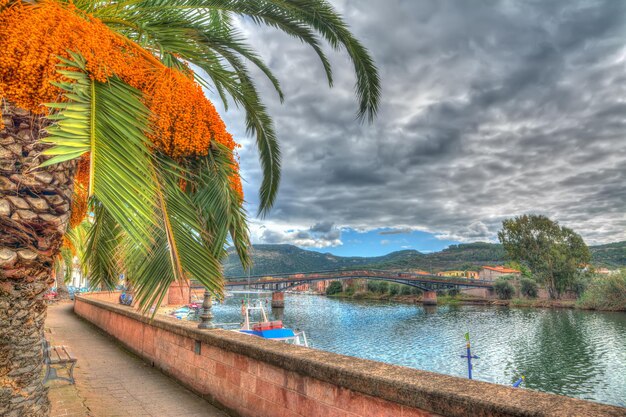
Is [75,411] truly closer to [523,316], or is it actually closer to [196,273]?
[196,273]

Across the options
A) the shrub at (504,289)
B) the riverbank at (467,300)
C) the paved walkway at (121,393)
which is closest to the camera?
the paved walkway at (121,393)

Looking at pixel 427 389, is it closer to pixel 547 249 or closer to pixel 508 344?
pixel 508 344

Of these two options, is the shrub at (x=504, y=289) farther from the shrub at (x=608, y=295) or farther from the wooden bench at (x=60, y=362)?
the wooden bench at (x=60, y=362)

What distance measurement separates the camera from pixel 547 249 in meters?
62.4

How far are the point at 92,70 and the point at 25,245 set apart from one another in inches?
52.4

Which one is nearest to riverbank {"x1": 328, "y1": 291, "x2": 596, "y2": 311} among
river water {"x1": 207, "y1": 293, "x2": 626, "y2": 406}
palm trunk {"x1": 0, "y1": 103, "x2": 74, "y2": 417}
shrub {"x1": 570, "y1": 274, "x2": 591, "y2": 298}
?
shrub {"x1": 570, "y1": 274, "x2": 591, "y2": 298}

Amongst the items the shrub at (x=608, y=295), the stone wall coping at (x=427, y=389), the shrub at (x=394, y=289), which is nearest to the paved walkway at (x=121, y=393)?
the stone wall coping at (x=427, y=389)

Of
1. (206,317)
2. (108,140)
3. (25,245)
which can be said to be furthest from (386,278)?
(108,140)

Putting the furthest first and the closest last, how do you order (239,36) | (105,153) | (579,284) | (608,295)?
(579,284) → (608,295) → (239,36) → (105,153)

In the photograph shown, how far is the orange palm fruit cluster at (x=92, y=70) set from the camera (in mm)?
2434

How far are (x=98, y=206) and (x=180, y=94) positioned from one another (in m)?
2.34

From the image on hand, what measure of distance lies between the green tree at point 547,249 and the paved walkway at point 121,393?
2493 inches

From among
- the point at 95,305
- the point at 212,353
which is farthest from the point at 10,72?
the point at 95,305

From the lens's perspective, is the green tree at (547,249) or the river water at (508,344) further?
the green tree at (547,249)
